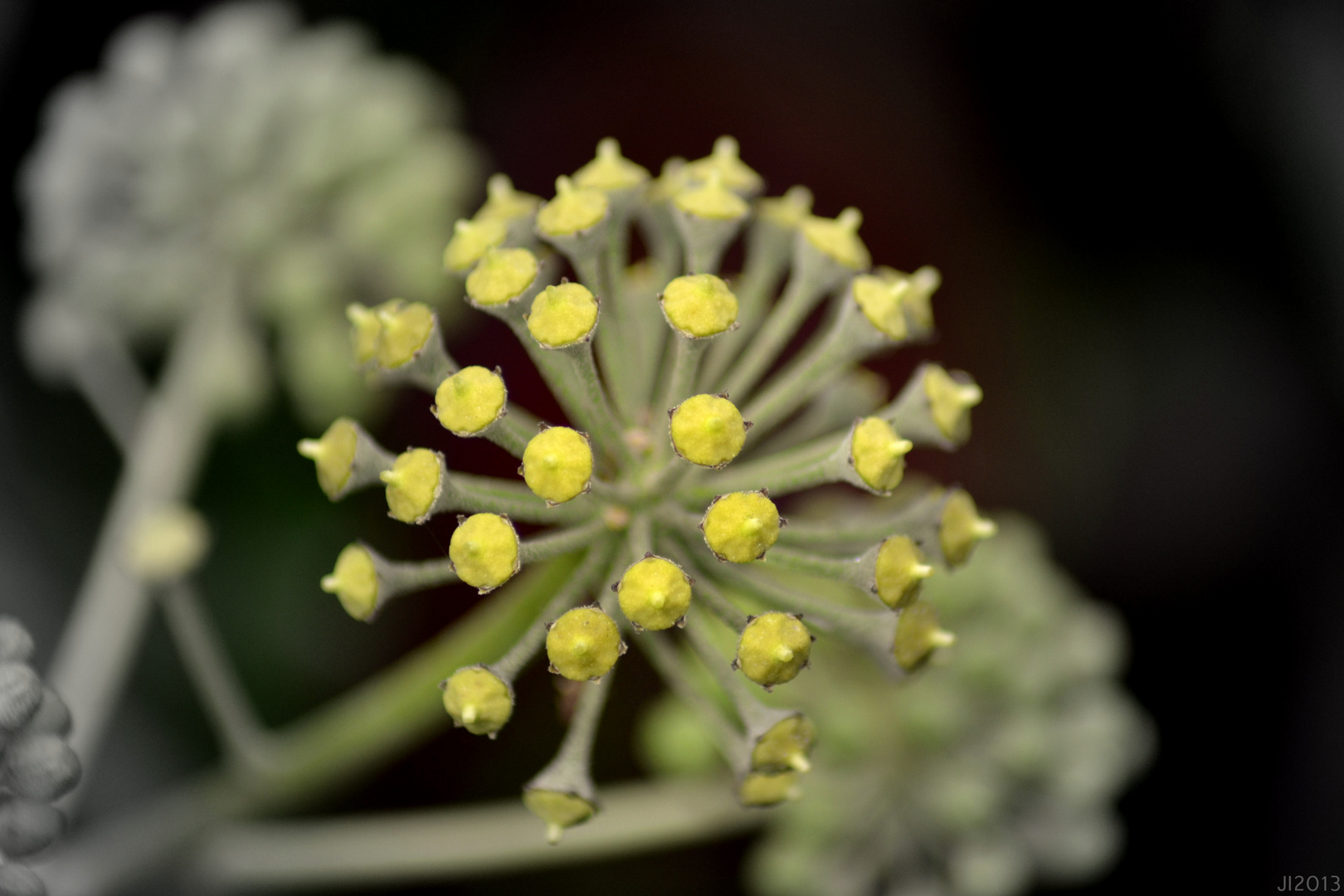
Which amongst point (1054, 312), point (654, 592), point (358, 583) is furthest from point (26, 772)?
point (1054, 312)

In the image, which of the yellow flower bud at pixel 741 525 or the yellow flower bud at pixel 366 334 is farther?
the yellow flower bud at pixel 366 334

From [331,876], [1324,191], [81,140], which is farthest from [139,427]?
[1324,191]

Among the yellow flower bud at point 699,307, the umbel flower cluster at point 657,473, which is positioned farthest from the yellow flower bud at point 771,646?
the yellow flower bud at point 699,307

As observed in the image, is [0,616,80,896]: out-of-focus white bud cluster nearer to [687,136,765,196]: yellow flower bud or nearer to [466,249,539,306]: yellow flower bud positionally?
[466,249,539,306]: yellow flower bud

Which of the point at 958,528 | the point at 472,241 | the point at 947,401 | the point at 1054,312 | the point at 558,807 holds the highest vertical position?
the point at 1054,312

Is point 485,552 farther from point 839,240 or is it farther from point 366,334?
point 839,240

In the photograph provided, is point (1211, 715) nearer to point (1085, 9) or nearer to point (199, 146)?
point (1085, 9)

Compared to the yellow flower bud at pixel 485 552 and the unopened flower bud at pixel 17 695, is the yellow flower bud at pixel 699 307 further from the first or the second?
the unopened flower bud at pixel 17 695
